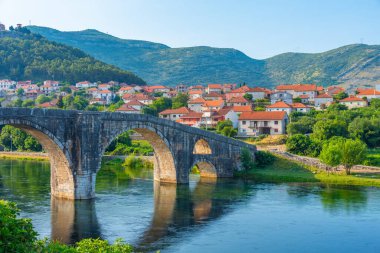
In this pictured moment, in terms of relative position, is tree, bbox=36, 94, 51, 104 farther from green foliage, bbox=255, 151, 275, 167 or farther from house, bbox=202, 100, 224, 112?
green foliage, bbox=255, 151, 275, 167

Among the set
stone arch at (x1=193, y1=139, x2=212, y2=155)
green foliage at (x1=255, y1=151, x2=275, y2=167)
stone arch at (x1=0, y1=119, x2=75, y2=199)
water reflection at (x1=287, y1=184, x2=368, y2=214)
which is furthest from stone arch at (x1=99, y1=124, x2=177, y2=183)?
green foliage at (x1=255, y1=151, x2=275, y2=167)

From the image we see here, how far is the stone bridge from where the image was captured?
36.4 metres

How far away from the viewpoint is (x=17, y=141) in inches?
3098

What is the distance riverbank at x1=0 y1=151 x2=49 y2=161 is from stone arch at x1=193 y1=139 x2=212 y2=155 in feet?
81.9

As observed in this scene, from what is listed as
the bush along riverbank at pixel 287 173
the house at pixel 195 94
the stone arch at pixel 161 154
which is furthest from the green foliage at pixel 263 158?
the house at pixel 195 94

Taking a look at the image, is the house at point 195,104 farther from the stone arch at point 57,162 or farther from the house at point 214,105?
the stone arch at point 57,162

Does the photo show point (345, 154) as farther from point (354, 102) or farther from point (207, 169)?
point (354, 102)

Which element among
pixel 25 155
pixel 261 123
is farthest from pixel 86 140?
pixel 261 123

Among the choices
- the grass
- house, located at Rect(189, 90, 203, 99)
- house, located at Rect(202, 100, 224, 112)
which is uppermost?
house, located at Rect(189, 90, 203, 99)

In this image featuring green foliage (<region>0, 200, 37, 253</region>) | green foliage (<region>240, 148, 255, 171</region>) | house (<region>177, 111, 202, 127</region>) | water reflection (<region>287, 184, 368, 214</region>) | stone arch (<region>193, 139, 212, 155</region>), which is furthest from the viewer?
house (<region>177, 111, 202, 127</region>)

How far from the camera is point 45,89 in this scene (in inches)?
5271

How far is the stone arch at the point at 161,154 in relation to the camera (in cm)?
4691

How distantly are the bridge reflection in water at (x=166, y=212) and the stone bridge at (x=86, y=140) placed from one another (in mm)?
1437

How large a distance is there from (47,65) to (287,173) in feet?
364
